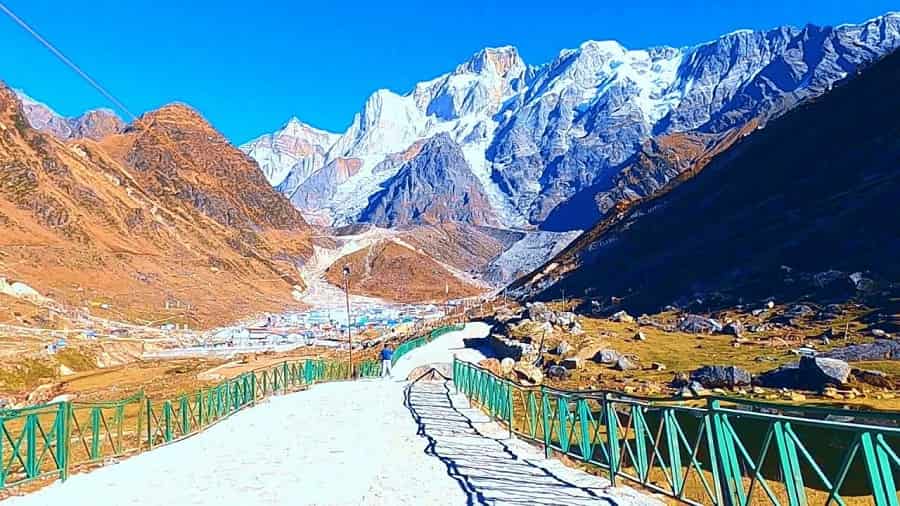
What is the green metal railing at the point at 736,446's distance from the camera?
623cm

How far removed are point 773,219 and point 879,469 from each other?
83.5 meters

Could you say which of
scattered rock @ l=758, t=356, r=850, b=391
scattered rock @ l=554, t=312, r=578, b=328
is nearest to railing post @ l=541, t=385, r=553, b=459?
scattered rock @ l=758, t=356, r=850, b=391

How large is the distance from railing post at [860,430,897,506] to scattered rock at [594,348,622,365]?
1466 inches

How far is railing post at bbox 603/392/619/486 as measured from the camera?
1110 cm

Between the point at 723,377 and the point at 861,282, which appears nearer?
the point at 723,377

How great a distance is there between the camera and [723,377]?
33.9 m

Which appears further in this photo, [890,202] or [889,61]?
[889,61]

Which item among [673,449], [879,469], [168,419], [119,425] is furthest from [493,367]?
[879,469]

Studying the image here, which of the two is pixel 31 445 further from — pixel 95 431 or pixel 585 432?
pixel 585 432

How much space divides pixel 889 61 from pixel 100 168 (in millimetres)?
175492

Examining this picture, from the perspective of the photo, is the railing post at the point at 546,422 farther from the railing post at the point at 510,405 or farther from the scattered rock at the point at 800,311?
the scattered rock at the point at 800,311

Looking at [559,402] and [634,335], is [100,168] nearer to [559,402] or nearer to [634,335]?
[634,335]

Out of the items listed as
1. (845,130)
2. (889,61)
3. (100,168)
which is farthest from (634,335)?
(100,168)

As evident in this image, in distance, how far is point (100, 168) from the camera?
190625mm
